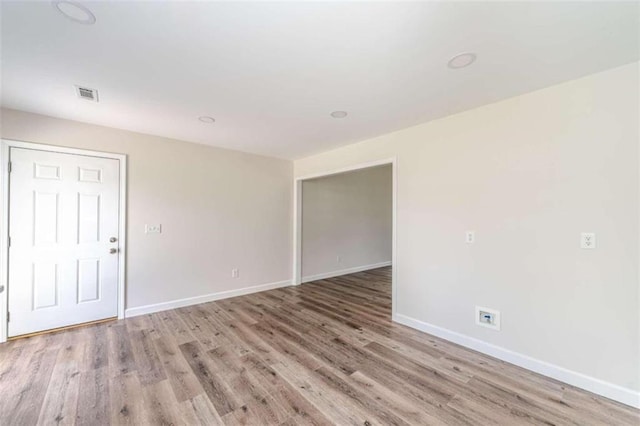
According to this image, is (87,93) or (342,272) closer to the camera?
(87,93)

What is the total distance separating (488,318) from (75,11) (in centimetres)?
381

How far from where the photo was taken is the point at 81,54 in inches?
70.6

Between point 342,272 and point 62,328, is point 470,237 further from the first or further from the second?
point 62,328

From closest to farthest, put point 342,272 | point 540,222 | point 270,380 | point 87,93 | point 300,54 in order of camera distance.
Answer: point 300,54 → point 270,380 → point 540,222 → point 87,93 → point 342,272

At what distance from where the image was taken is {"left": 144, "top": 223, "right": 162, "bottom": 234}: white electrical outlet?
11.7ft

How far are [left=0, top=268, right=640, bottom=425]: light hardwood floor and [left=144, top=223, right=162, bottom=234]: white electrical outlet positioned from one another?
3.85 ft

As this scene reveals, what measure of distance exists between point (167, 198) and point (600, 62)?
4651 mm

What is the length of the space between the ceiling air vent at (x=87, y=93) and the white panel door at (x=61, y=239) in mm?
1025

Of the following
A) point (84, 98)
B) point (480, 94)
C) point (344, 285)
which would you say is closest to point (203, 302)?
point (344, 285)

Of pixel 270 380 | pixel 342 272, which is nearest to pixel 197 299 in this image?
pixel 270 380

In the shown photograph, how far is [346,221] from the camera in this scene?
19.6 ft

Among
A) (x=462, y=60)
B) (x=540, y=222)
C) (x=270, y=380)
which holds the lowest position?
(x=270, y=380)

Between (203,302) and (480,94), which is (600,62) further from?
(203,302)

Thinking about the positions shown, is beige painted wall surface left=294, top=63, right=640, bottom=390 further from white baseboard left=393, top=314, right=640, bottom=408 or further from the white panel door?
the white panel door
